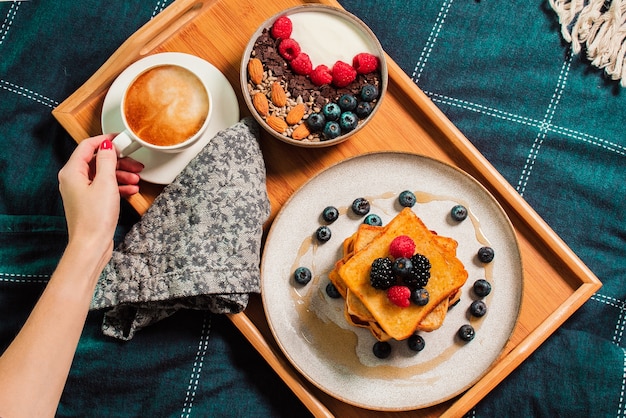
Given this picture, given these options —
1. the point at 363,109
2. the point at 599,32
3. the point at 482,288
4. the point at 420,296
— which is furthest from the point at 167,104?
the point at 599,32

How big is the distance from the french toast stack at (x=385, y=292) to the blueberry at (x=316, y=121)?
0.22 m

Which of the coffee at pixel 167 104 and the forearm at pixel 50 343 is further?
the coffee at pixel 167 104

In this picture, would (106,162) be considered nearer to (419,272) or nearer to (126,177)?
(126,177)

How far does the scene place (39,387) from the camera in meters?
1.14

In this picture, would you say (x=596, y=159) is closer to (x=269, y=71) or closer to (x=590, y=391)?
(x=590, y=391)

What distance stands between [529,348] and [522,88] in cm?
61

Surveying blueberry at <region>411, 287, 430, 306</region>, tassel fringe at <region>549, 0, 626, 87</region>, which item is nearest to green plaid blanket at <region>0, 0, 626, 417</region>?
tassel fringe at <region>549, 0, 626, 87</region>

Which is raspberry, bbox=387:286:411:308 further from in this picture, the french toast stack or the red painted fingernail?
the red painted fingernail

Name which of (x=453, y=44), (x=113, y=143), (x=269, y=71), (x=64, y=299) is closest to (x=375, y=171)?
(x=269, y=71)

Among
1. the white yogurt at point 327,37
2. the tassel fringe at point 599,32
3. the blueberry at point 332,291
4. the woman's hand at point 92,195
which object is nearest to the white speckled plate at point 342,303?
the blueberry at point 332,291

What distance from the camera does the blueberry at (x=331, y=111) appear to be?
130 cm

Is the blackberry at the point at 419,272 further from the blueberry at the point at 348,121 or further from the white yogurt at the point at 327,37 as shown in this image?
the white yogurt at the point at 327,37

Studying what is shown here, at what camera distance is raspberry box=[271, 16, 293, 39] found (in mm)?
1317

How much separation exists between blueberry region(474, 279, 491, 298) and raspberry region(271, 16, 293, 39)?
2.13ft
